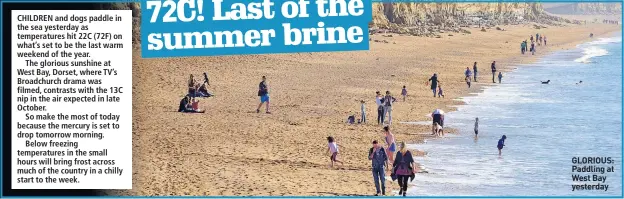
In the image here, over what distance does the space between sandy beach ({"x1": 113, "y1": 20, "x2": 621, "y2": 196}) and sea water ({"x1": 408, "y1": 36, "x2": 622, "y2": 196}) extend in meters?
0.98

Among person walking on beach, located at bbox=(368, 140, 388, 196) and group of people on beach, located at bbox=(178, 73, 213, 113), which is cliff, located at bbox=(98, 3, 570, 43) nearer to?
group of people on beach, located at bbox=(178, 73, 213, 113)

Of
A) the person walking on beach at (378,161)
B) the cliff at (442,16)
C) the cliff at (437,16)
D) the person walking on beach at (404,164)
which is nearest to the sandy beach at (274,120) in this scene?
the person walking on beach at (378,161)

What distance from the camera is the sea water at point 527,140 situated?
1684 cm

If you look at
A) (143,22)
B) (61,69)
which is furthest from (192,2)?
(61,69)

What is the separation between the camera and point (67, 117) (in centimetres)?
1223

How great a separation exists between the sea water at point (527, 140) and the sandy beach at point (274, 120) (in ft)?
3.22

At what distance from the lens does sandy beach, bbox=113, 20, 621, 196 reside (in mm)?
16016

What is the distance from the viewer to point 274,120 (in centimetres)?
2291

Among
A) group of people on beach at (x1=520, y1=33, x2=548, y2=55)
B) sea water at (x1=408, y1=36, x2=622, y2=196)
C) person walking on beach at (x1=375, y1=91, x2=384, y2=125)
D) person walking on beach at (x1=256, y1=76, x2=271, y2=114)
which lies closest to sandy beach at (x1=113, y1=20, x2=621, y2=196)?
person walking on beach at (x1=375, y1=91, x2=384, y2=125)

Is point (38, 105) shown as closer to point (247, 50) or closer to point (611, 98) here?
point (247, 50)

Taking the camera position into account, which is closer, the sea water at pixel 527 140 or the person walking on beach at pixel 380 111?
the sea water at pixel 527 140

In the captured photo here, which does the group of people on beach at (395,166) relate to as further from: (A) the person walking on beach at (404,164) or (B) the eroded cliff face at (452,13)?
(B) the eroded cliff face at (452,13)

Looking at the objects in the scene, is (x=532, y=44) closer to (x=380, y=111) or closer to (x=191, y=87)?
(x=380, y=111)

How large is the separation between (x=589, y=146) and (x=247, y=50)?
27.7 feet
